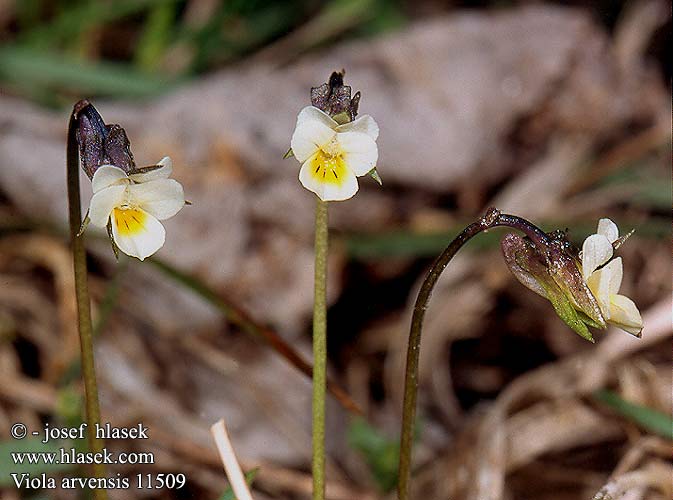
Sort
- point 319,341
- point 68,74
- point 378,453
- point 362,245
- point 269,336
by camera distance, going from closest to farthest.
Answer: point 319,341 < point 269,336 < point 378,453 < point 362,245 < point 68,74

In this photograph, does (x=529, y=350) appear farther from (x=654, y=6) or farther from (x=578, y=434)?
(x=654, y=6)

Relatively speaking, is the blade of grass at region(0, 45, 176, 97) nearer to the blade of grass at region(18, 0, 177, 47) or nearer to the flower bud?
the blade of grass at region(18, 0, 177, 47)

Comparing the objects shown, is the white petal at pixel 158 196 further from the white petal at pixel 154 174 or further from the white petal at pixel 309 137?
the white petal at pixel 309 137

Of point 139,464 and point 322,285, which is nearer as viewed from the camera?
point 322,285

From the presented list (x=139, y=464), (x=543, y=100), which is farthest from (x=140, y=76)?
(x=139, y=464)

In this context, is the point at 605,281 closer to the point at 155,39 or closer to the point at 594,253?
the point at 594,253

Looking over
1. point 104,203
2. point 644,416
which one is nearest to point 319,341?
point 104,203
